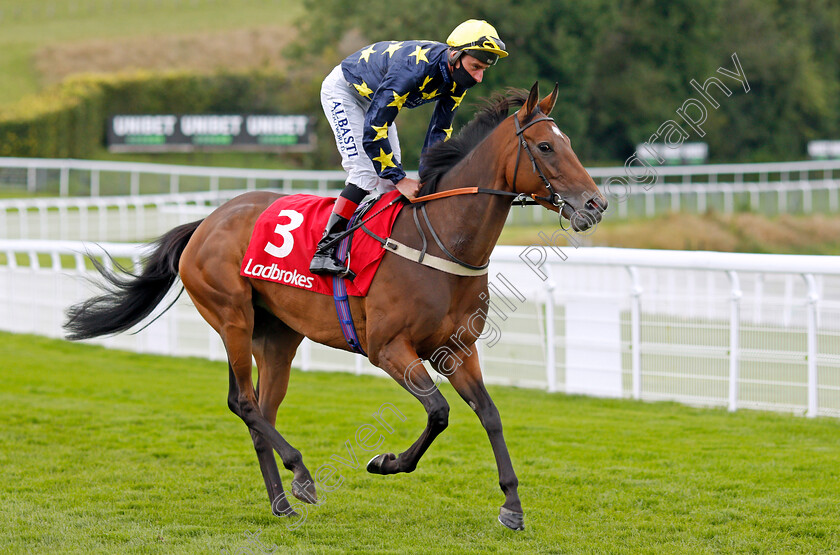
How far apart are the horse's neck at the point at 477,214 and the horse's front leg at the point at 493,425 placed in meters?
0.43

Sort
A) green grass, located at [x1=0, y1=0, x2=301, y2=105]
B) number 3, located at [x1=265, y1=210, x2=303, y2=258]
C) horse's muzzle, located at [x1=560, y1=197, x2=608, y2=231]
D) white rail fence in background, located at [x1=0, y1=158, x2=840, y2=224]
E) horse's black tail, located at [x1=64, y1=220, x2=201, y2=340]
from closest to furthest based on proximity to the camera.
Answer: horse's muzzle, located at [x1=560, y1=197, x2=608, y2=231], number 3, located at [x1=265, y1=210, x2=303, y2=258], horse's black tail, located at [x1=64, y1=220, x2=201, y2=340], white rail fence in background, located at [x1=0, y1=158, x2=840, y2=224], green grass, located at [x1=0, y1=0, x2=301, y2=105]

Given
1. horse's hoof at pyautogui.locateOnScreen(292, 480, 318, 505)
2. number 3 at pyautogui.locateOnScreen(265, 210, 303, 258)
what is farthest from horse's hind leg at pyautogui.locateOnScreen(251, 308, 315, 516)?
number 3 at pyautogui.locateOnScreen(265, 210, 303, 258)

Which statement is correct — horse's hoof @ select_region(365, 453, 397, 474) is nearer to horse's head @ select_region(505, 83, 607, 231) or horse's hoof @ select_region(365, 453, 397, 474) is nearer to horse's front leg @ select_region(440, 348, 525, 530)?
horse's front leg @ select_region(440, 348, 525, 530)

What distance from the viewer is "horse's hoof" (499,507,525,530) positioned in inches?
154

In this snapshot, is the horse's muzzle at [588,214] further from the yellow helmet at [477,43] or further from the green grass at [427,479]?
the green grass at [427,479]

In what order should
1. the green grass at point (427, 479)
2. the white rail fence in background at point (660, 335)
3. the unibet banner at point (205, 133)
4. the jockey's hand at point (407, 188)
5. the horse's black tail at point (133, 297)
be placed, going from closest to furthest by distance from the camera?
1. the green grass at point (427, 479)
2. the jockey's hand at point (407, 188)
3. the horse's black tail at point (133, 297)
4. the white rail fence in background at point (660, 335)
5. the unibet banner at point (205, 133)

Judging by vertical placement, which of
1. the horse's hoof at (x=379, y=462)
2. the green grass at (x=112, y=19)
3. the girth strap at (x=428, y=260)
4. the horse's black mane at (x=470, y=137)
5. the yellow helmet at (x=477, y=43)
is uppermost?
the green grass at (x=112, y=19)

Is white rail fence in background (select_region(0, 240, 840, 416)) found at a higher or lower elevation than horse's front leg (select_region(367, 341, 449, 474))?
lower

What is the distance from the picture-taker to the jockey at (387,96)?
158 inches

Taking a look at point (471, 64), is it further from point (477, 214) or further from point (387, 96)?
point (477, 214)

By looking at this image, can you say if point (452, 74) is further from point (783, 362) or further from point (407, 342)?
point (783, 362)

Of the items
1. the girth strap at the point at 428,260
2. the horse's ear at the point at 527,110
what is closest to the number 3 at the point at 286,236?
the girth strap at the point at 428,260

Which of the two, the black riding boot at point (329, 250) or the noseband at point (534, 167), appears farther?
the black riding boot at point (329, 250)

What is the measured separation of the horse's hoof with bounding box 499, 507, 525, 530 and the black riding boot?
1.20 m
